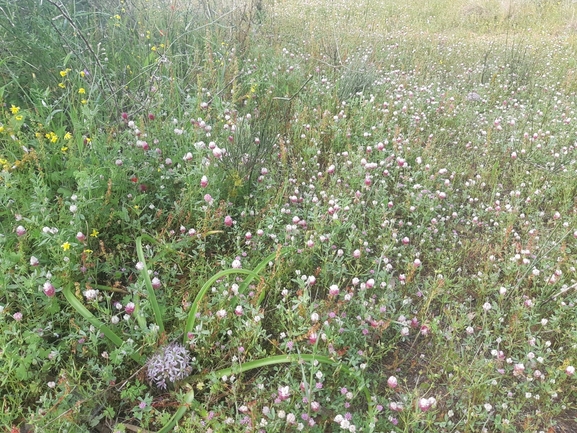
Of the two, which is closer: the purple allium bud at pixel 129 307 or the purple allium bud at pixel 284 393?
the purple allium bud at pixel 284 393

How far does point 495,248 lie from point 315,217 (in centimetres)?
148

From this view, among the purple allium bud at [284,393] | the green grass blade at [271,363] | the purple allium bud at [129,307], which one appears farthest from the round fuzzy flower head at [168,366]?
the purple allium bud at [284,393]

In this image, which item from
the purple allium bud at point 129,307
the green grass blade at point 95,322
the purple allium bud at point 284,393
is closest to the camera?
the purple allium bud at point 284,393

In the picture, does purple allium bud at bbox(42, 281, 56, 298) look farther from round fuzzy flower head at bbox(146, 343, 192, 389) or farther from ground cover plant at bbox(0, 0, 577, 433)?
round fuzzy flower head at bbox(146, 343, 192, 389)

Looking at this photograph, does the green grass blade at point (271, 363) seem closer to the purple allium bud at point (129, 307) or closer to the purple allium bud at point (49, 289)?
the purple allium bud at point (129, 307)

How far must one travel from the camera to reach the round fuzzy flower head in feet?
6.95

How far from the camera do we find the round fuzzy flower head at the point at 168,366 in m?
2.12

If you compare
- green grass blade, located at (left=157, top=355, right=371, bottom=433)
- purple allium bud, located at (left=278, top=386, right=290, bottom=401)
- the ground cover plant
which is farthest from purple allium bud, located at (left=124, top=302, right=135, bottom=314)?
purple allium bud, located at (left=278, top=386, right=290, bottom=401)

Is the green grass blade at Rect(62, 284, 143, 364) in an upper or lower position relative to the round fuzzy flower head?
upper

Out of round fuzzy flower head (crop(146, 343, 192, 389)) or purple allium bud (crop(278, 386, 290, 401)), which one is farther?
round fuzzy flower head (crop(146, 343, 192, 389))

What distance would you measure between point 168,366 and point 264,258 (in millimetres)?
908

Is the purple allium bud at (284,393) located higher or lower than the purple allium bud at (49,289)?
lower

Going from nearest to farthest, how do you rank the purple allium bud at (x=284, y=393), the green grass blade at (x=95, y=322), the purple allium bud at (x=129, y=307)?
the purple allium bud at (x=284, y=393)
the green grass blade at (x=95, y=322)
the purple allium bud at (x=129, y=307)

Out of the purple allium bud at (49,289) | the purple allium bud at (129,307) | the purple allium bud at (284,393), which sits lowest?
the purple allium bud at (284,393)
